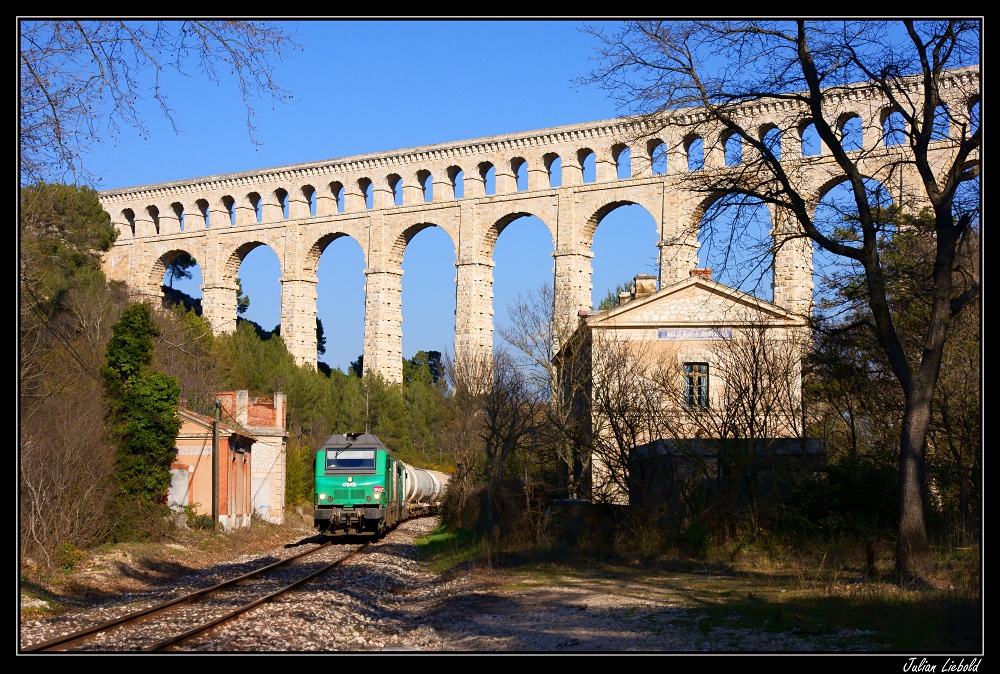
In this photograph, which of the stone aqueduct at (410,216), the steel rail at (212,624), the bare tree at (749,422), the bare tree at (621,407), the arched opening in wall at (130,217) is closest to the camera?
the steel rail at (212,624)

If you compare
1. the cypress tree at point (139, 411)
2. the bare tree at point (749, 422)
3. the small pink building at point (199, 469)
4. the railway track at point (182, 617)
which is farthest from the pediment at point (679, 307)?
the cypress tree at point (139, 411)

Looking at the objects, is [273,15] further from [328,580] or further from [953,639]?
[328,580]

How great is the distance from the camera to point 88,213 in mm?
52531

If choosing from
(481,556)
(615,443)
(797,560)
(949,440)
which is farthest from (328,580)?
(949,440)

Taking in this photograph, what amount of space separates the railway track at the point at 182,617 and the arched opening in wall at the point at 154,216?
50.9 meters

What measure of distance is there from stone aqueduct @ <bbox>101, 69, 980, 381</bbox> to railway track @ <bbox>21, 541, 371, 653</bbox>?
90.6 feet

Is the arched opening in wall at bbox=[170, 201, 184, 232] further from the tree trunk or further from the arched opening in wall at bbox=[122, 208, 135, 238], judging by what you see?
the tree trunk

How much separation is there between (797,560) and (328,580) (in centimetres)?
729

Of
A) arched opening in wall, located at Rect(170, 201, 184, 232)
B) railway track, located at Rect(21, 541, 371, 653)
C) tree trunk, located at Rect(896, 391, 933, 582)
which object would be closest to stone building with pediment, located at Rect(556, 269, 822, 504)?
tree trunk, located at Rect(896, 391, 933, 582)

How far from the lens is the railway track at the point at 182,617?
10055mm

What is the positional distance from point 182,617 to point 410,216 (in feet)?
144

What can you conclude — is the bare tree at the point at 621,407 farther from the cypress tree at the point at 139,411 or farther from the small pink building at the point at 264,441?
the small pink building at the point at 264,441

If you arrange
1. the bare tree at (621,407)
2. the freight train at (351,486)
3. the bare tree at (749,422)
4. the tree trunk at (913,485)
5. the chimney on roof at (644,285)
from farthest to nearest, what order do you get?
1. the chimney on roof at (644,285)
2. the freight train at (351,486)
3. the bare tree at (621,407)
4. the bare tree at (749,422)
5. the tree trunk at (913,485)

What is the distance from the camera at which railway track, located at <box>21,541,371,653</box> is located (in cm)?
1005
